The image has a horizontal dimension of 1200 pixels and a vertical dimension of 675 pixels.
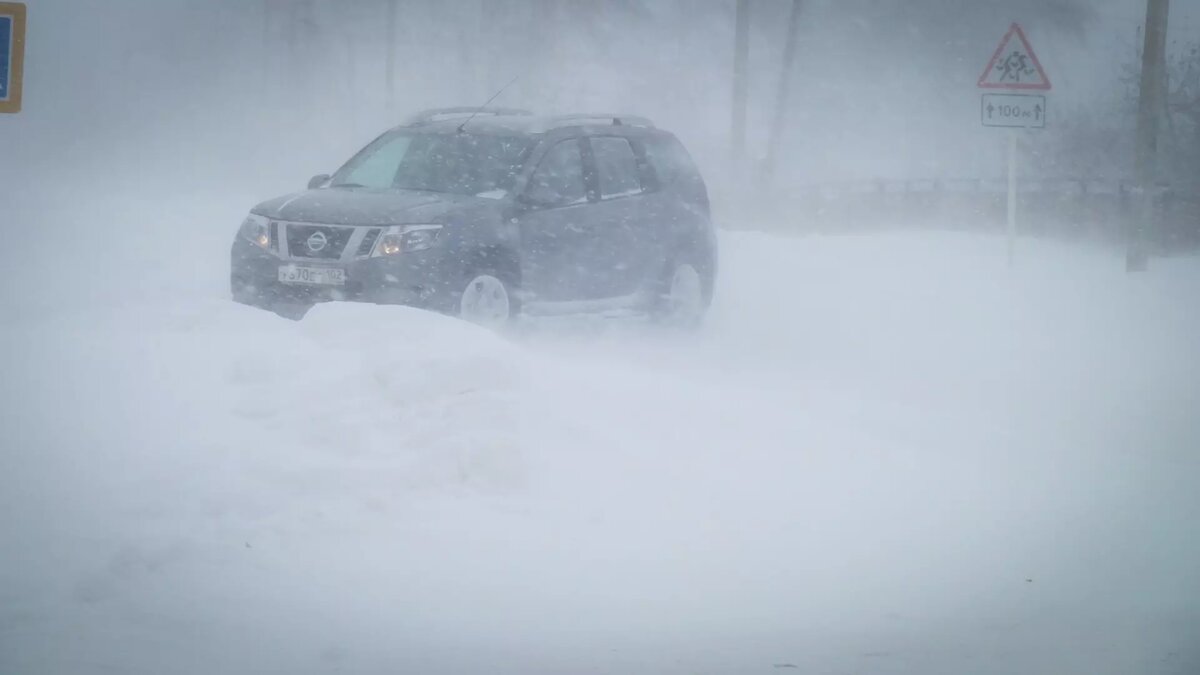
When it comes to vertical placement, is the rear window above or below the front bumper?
above

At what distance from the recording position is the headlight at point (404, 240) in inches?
386

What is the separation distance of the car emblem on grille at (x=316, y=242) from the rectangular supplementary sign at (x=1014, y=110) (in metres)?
7.92

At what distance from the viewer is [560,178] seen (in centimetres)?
1109

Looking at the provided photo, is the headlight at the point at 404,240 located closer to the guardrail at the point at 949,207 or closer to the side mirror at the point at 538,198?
the side mirror at the point at 538,198

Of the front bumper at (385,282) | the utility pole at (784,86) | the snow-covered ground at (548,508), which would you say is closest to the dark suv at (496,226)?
the front bumper at (385,282)

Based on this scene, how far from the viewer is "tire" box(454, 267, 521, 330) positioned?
395 inches

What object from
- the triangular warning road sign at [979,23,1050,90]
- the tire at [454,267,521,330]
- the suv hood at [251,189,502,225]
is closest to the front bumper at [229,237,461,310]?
the tire at [454,267,521,330]

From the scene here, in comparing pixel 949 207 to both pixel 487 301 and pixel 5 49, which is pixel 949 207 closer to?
pixel 487 301

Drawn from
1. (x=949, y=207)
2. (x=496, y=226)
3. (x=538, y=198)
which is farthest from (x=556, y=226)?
(x=949, y=207)

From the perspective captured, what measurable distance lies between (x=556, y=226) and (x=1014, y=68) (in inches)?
253

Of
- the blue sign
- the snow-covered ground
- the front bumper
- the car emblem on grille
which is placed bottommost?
the snow-covered ground

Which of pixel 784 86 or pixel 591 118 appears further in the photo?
pixel 784 86

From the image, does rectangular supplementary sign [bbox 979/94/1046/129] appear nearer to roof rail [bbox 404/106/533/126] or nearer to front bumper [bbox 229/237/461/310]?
roof rail [bbox 404/106/533/126]

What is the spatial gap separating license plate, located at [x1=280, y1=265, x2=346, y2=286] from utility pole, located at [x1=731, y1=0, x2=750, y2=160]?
62.6ft
